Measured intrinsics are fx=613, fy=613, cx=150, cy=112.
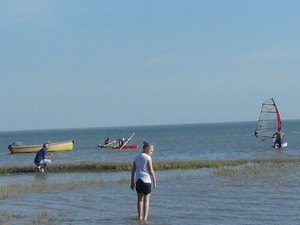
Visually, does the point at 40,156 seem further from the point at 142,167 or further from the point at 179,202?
the point at 142,167

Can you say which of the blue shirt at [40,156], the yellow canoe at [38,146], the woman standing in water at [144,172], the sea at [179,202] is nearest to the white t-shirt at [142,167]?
the woman standing in water at [144,172]

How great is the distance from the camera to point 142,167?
12812mm

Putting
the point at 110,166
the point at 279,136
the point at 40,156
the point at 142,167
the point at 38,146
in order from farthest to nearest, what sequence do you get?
the point at 38,146 < the point at 279,136 < the point at 110,166 < the point at 40,156 < the point at 142,167

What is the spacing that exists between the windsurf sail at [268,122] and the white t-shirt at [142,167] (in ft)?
119

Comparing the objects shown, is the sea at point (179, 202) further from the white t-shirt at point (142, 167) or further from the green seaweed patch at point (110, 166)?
the green seaweed patch at point (110, 166)

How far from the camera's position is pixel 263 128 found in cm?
4897

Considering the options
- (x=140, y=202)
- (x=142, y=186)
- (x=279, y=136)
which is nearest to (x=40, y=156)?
(x=140, y=202)

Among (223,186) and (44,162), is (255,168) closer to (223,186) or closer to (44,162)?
(223,186)

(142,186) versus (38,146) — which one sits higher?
(142,186)

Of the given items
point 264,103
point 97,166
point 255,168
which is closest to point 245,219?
point 255,168

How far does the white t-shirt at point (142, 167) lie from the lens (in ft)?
42.0

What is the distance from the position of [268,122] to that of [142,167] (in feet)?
122

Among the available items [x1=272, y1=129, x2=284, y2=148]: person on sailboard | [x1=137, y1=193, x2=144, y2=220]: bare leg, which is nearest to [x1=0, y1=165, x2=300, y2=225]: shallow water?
[x1=137, y1=193, x2=144, y2=220]: bare leg

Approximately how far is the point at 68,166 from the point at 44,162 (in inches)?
50.1
